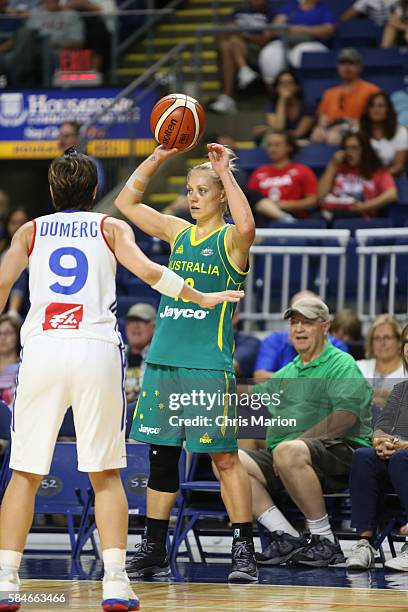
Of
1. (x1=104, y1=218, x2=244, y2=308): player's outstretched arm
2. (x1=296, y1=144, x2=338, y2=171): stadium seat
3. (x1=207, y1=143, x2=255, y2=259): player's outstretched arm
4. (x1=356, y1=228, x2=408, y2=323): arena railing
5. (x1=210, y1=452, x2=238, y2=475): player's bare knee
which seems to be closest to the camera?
(x1=104, y1=218, x2=244, y2=308): player's outstretched arm

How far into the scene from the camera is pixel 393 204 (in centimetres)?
1159

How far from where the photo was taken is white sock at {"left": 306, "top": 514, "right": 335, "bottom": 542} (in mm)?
7191

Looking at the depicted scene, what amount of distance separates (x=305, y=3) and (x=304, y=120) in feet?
6.29

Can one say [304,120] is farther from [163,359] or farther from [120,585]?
[120,585]

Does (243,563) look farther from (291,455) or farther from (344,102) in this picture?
(344,102)

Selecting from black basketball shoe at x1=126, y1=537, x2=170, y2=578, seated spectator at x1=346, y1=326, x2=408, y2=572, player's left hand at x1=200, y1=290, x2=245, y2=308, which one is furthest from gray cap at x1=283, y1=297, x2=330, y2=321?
player's left hand at x1=200, y1=290, x2=245, y2=308

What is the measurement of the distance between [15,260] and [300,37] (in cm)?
931

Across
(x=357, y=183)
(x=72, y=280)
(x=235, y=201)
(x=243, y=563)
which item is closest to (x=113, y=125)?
(x=357, y=183)

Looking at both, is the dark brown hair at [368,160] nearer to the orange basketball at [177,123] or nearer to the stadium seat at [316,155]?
the stadium seat at [316,155]

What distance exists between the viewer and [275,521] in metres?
7.31

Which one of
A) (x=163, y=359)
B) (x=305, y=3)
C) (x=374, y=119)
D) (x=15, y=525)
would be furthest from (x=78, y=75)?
(x=15, y=525)

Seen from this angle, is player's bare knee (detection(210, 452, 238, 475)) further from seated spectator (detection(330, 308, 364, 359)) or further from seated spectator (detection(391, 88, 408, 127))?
seated spectator (detection(391, 88, 408, 127))

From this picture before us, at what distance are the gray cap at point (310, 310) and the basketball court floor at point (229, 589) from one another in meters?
1.56

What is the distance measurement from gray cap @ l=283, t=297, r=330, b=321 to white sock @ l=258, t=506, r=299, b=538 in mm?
1210
